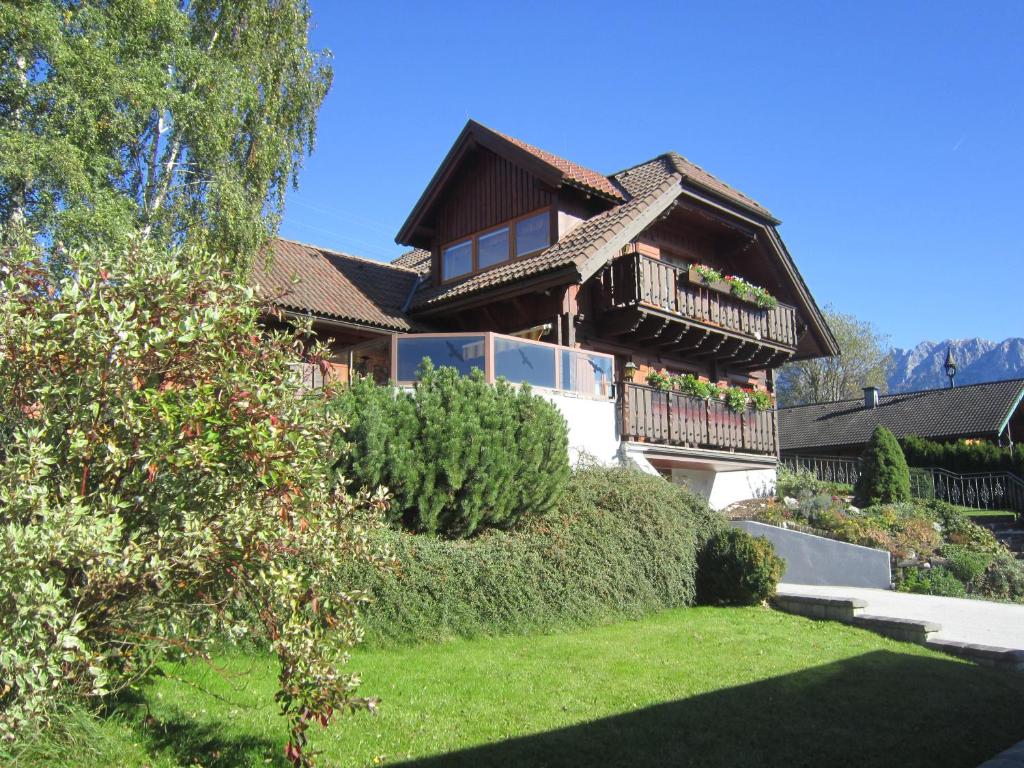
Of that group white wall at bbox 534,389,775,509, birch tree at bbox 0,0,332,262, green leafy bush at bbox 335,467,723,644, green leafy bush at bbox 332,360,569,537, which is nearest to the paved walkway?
green leafy bush at bbox 335,467,723,644

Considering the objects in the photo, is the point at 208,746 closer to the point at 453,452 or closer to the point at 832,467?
the point at 453,452

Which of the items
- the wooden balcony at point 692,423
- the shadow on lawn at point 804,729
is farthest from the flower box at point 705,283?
the shadow on lawn at point 804,729

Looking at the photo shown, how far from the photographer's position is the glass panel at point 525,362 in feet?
47.0

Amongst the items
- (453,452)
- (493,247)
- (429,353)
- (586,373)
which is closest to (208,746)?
(453,452)

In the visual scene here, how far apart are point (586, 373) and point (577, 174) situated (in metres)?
5.42

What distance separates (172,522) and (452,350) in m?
9.37

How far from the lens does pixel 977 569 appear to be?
16.1m

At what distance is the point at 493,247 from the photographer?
778 inches

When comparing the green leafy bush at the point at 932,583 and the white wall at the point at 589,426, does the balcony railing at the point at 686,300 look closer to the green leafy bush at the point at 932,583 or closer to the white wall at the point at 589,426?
the white wall at the point at 589,426

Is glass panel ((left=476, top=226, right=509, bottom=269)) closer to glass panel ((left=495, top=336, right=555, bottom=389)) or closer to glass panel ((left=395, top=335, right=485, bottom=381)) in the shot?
glass panel ((left=495, top=336, right=555, bottom=389))

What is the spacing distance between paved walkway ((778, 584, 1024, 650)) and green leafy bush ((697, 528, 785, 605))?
0.99 meters

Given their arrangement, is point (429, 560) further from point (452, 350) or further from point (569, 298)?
point (569, 298)

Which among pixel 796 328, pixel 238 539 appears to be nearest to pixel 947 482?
pixel 796 328

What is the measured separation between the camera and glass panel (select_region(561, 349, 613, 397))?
15352 millimetres
